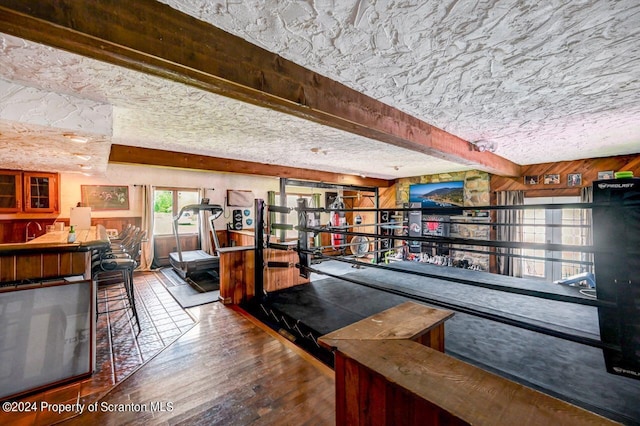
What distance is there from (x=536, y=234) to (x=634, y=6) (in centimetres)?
540

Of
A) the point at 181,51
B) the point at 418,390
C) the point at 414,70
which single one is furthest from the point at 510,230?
the point at 181,51

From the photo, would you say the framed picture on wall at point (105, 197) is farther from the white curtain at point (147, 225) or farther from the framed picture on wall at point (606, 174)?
the framed picture on wall at point (606, 174)

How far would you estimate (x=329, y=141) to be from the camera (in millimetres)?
3627

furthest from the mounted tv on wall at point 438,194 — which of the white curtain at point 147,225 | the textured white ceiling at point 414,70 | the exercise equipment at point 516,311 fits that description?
the white curtain at point 147,225

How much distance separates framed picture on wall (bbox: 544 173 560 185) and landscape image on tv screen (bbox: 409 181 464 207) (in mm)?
1565

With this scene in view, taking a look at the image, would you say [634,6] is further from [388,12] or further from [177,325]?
[177,325]

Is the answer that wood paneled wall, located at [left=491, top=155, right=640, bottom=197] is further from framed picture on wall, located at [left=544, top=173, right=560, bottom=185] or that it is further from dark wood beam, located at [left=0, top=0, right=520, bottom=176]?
dark wood beam, located at [left=0, top=0, right=520, bottom=176]

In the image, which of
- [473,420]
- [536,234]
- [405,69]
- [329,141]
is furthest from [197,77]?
[536,234]

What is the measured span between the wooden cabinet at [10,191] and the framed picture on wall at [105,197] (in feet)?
3.10

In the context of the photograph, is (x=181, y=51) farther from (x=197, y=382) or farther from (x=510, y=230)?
(x=510, y=230)

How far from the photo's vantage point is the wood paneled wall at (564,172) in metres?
4.21

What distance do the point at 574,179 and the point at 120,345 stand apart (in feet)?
24.0

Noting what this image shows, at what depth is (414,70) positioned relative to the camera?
1.70m

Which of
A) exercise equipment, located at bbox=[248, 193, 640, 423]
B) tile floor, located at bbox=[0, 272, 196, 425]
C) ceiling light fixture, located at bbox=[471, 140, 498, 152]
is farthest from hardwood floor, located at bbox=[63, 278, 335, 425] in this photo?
ceiling light fixture, located at bbox=[471, 140, 498, 152]
